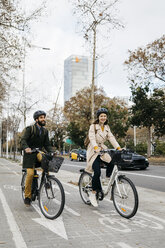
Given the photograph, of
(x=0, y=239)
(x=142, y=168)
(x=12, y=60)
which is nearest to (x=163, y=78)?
(x=142, y=168)

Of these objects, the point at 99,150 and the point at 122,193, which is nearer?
the point at 122,193

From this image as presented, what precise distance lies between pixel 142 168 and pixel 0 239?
16.5m

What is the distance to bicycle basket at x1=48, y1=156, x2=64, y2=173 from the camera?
5246mm

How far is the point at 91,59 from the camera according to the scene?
11758 millimetres

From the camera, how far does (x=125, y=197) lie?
5.17 m

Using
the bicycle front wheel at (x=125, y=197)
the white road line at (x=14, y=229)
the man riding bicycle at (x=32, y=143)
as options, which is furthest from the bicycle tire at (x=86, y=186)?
the white road line at (x=14, y=229)

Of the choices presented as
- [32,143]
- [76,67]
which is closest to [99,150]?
[32,143]

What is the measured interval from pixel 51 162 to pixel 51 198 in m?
0.62

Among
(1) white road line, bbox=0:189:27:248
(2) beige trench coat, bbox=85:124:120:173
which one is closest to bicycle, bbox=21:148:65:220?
(1) white road line, bbox=0:189:27:248

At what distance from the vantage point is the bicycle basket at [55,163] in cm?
525

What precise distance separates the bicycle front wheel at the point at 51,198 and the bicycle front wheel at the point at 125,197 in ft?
3.52

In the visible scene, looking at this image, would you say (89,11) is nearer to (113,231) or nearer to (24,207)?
(24,207)

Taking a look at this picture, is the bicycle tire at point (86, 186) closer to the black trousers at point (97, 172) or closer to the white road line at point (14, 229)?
the black trousers at point (97, 172)

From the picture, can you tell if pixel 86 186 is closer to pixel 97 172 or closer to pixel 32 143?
pixel 97 172
